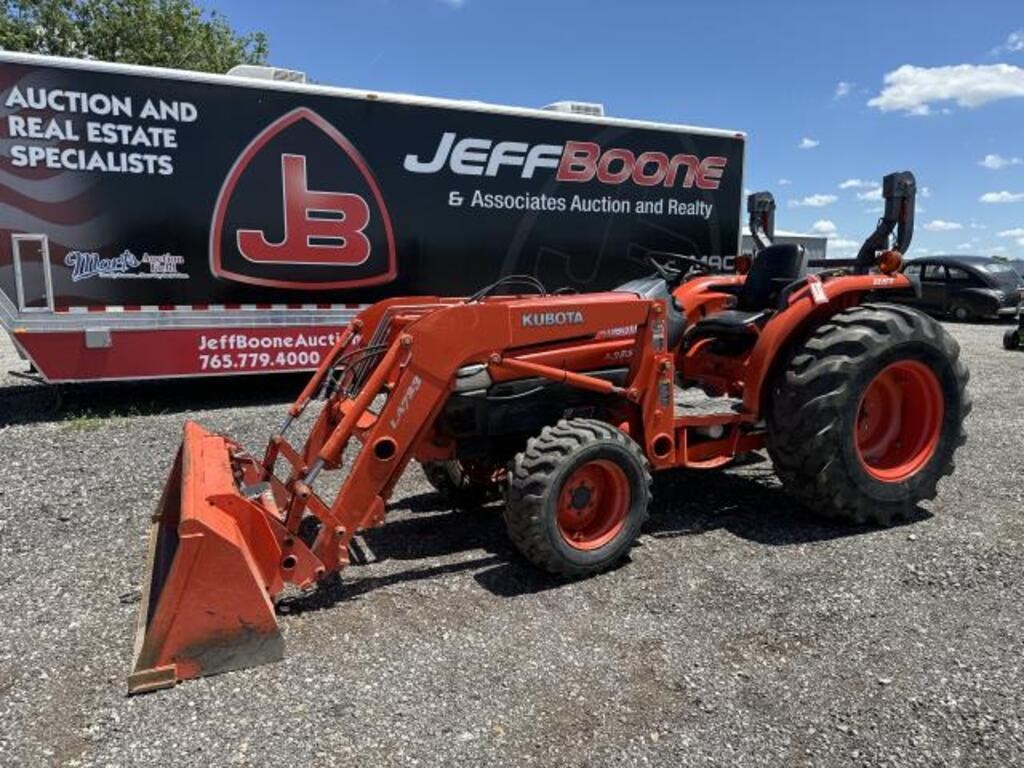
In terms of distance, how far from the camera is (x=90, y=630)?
3480mm

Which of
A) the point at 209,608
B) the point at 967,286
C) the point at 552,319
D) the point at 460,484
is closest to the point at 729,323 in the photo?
the point at 552,319

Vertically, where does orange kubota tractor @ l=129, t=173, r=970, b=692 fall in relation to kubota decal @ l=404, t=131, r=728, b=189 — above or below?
below

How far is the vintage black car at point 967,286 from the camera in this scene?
681 inches

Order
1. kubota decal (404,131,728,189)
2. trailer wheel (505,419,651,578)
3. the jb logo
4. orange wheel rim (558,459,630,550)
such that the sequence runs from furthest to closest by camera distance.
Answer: kubota decal (404,131,728,189) → the jb logo → orange wheel rim (558,459,630,550) → trailer wheel (505,419,651,578)

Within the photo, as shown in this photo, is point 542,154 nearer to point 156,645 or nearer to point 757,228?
point 757,228

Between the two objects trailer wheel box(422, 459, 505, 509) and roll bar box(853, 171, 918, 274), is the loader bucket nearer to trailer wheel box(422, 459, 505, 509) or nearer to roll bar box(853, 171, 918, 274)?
trailer wheel box(422, 459, 505, 509)

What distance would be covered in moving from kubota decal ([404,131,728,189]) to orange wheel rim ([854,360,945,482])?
5.13m

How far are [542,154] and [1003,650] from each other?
7031 mm

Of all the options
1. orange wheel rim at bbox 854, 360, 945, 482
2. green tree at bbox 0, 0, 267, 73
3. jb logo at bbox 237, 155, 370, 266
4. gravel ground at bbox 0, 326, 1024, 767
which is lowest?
gravel ground at bbox 0, 326, 1024, 767

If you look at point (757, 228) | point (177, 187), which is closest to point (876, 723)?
point (757, 228)

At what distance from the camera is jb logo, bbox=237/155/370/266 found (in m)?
8.09

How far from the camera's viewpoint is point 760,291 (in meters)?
5.33

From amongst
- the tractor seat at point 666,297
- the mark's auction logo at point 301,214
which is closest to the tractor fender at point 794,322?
the tractor seat at point 666,297

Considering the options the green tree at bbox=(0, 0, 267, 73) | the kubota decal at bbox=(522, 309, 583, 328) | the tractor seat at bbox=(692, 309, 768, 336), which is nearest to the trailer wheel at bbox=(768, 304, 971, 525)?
the tractor seat at bbox=(692, 309, 768, 336)
